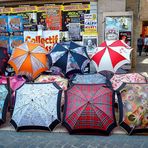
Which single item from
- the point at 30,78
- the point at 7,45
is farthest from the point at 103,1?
the point at 30,78

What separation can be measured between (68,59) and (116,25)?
452cm

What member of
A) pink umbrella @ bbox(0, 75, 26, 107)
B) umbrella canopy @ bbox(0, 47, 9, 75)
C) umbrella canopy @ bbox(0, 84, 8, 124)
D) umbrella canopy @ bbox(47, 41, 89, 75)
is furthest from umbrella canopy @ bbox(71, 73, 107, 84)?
umbrella canopy @ bbox(0, 47, 9, 75)

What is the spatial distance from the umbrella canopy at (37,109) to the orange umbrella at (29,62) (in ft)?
6.16

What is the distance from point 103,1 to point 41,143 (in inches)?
298

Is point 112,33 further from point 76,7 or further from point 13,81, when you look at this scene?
point 13,81

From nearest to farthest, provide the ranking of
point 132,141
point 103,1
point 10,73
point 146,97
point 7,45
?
point 132,141, point 146,97, point 10,73, point 103,1, point 7,45

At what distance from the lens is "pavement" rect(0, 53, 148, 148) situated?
A: 5453 mm

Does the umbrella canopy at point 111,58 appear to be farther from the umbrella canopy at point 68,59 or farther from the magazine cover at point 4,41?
the magazine cover at point 4,41

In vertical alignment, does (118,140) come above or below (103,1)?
below

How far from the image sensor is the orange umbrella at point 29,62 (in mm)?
8016

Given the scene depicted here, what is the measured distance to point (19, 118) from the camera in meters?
5.98

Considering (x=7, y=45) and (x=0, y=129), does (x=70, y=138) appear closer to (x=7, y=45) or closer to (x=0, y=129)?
(x=0, y=129)

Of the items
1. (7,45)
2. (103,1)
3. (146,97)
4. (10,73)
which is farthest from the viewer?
(7,45)

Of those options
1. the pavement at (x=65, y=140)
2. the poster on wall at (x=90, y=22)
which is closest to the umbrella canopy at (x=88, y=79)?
the pavement at (x=65, y=140)
